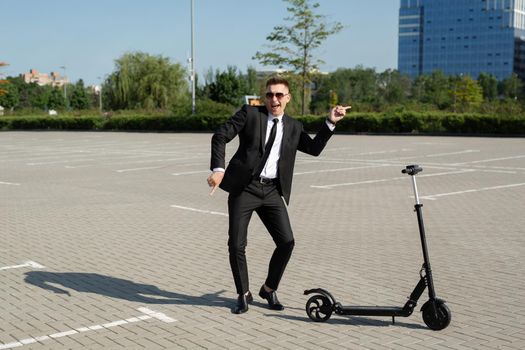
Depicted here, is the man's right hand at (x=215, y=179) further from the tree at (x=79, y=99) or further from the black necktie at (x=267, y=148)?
the tree at (x=79, y=99)

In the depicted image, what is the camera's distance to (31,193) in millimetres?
12312

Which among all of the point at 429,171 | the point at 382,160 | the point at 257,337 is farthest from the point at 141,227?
the point at 382,160

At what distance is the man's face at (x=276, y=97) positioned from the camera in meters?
4.48

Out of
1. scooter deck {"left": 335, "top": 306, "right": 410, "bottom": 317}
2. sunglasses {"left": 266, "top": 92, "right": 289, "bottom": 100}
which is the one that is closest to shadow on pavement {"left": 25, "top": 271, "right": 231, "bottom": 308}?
scooter deck {"left": 335, "top": 306, "right": 410, "bottom": 317}

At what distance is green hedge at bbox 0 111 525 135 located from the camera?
32.4 m

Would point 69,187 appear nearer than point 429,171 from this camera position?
Yes

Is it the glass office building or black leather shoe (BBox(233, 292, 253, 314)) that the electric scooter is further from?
the glass office building

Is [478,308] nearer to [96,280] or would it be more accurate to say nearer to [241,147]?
[241,147]

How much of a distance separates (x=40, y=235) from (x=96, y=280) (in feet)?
8.30

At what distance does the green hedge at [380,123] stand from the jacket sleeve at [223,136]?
96.2ft

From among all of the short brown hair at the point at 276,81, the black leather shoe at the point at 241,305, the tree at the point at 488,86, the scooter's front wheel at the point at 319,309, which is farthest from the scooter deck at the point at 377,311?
the tree at the point at 488,86

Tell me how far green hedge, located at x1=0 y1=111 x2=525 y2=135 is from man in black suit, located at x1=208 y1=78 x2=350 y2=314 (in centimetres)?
2924

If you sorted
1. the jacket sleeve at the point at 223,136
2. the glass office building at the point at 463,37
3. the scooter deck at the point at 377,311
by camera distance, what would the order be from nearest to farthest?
the scooter deck at the point at 377,311 → the jacket sleeve at the point at 223,136 → the glass office building at the point at 463,37

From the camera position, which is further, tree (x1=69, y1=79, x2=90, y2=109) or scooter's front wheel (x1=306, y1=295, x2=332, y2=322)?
tree (x1=69, y1=79, x2=90, y2=109)
